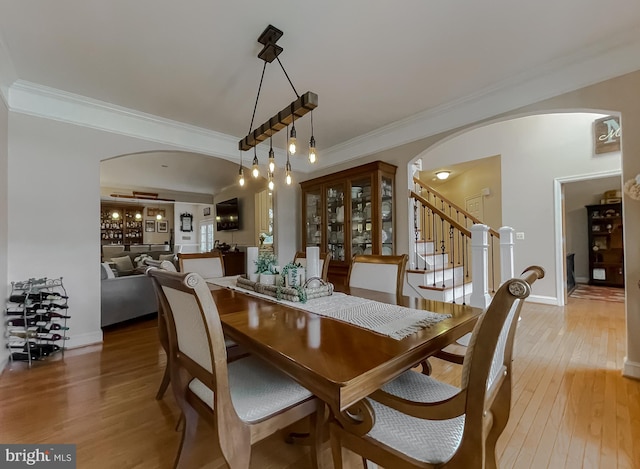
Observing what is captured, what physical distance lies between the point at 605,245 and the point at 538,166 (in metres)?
3.60

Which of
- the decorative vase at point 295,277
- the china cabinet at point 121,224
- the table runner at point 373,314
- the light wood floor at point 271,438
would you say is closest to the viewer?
the table runner at point 373,314

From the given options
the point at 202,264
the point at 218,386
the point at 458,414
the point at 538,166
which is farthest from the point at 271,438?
the point at 538,166

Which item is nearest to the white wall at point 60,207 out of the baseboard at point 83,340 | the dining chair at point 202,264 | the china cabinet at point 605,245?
the baseboard at point 83,340

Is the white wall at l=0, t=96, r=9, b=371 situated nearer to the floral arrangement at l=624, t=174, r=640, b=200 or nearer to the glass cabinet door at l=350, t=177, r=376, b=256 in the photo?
the glass cabinet door at l=350, t=177, r=376, b=256

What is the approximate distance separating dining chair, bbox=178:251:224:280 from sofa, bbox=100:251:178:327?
87 cm

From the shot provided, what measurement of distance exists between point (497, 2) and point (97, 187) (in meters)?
3.77

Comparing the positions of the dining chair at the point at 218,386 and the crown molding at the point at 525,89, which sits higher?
the crown molding at the point at 525,89

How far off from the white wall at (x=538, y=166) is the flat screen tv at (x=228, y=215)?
4.60m

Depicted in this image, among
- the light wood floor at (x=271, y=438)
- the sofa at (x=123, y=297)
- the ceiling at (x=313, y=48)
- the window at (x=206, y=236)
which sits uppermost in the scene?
the ceiling at (x=313, y=48)

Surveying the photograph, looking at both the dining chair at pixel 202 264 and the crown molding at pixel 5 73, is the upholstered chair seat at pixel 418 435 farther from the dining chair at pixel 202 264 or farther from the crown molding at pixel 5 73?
the crown molding at pixel 5 73

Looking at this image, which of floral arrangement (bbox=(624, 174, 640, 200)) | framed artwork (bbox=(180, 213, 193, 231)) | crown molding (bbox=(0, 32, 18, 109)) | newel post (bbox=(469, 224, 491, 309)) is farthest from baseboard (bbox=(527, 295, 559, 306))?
framed artwork (bbox=(180, 213, 193, 231))

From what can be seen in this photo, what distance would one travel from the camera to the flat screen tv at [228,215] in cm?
703

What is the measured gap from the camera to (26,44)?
2.06m

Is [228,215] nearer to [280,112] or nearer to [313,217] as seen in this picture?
[313,217]
